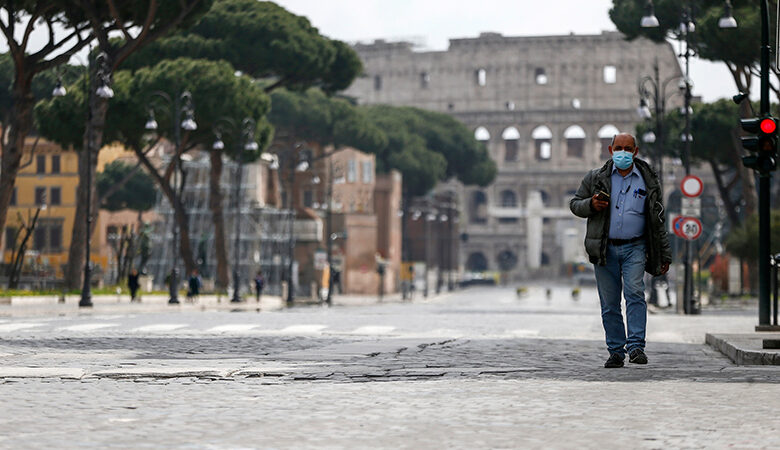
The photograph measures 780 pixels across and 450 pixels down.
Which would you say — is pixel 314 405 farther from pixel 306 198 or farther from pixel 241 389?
pixel 306 198

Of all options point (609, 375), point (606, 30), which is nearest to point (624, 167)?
point (609, 375)

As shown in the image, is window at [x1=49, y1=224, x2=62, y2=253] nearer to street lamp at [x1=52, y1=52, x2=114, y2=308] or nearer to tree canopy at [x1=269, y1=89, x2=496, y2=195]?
tree canopy at [x1=269, y1=89, x2=496, y2=195]

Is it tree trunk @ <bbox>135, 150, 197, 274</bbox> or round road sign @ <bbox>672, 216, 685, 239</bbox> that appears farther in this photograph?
tree trunk @ <bbox>135, 150, 197, 274</bbox>

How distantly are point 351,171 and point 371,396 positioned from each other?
3434 inches

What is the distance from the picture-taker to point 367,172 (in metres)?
99.3

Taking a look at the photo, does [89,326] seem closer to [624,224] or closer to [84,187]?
[624,224]

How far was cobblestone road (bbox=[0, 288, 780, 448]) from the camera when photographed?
7.94m

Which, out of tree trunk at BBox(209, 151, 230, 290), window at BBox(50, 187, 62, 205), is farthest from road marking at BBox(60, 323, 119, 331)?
window at BBox(50, 187, 62, 205)

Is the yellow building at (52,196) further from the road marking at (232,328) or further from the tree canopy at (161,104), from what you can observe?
the road marking at (232,328)

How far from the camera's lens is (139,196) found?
276 feet

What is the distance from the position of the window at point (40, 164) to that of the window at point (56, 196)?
141cm

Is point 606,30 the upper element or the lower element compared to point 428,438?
upper

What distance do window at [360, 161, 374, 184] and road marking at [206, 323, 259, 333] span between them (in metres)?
74.1

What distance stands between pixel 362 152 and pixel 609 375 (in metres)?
86.6
